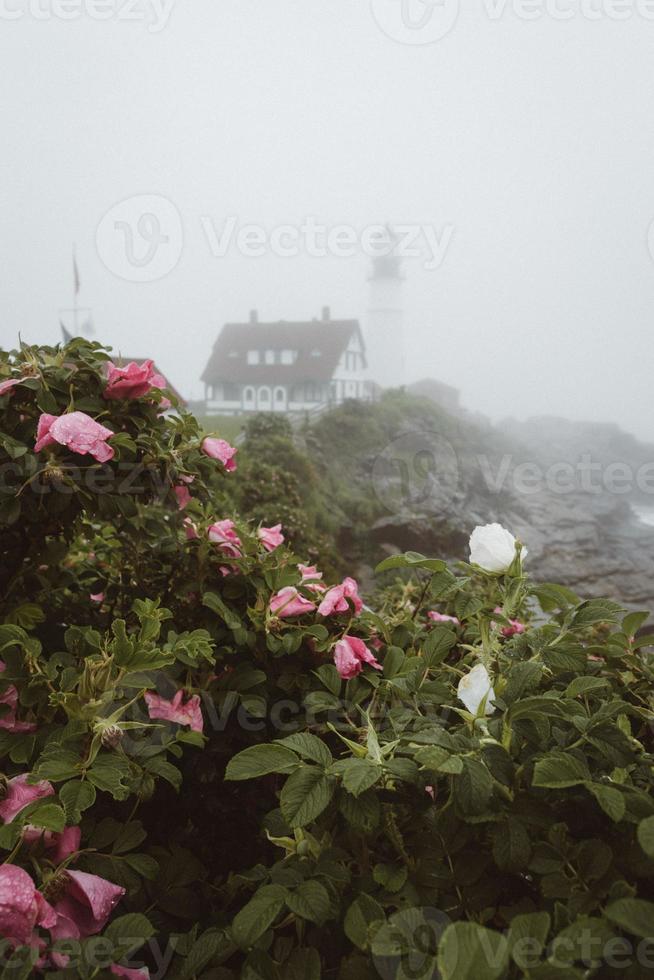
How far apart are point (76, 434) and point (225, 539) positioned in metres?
0.20

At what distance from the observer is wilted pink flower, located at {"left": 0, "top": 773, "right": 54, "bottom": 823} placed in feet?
1.88

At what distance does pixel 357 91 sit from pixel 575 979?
99.3 inches

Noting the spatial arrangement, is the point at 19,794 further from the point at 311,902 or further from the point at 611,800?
the point at 611,800

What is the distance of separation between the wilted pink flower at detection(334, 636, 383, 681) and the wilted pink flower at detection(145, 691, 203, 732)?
0.14m

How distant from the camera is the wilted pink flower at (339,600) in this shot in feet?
2.37

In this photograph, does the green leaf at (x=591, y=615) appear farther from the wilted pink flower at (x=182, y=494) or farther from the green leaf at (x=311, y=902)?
the wilted pink flower at (x=182, y=494)

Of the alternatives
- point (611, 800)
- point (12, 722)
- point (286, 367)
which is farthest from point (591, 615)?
point (286, 367)

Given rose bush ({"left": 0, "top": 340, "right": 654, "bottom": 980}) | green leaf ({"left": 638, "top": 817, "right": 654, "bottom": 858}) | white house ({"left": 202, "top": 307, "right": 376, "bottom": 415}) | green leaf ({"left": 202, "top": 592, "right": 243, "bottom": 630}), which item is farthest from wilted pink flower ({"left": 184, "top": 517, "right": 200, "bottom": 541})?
white house ({"left": 202, "top": 307, "right": 376, "bottom": 415})

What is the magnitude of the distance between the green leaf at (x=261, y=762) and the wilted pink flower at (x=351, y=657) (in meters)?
0.20

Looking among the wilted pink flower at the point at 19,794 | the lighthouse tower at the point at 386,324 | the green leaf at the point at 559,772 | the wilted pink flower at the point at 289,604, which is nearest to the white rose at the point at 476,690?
the green leaf at the point at 559,772

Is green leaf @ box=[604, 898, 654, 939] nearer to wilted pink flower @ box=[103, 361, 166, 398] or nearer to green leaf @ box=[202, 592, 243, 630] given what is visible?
green leaf @ box=[202, 592, 243, 630]

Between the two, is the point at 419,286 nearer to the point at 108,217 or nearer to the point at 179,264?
the point at 179,264

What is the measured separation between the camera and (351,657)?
0.69m

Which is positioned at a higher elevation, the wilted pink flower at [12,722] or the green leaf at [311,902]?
the wilted pink flower at [12,722]
